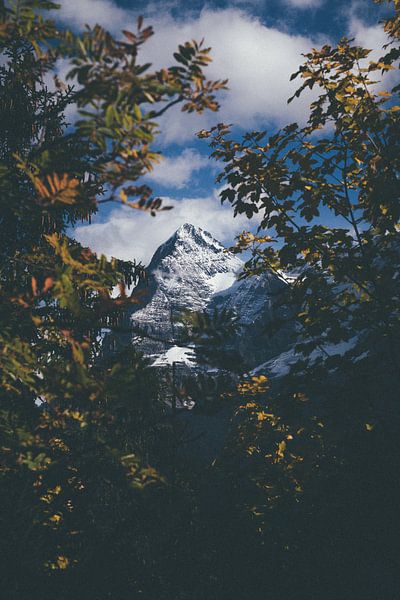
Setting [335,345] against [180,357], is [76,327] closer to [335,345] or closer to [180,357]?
[335,345]

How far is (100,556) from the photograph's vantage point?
2.73 metres

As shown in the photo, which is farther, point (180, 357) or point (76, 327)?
point (180, 357)

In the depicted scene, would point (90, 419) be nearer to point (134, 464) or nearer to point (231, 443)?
point (134, 464)

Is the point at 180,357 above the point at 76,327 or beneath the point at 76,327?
above

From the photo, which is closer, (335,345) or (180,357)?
(335,345)

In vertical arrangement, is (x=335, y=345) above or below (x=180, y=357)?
below

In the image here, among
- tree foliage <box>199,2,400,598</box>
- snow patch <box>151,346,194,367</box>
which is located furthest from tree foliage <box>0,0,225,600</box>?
tree foliage <box>199,2,400,598</box>

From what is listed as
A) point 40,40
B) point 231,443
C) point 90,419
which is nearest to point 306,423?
point 231,443

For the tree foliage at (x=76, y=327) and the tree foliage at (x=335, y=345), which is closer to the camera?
the tree foliage at (x=76, y=327)

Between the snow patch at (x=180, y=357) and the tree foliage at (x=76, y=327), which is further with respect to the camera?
the snow patch at (x=180, y=357)

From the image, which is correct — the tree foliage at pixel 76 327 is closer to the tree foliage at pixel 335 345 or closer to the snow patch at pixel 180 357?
the snow patch at pixel 180 357

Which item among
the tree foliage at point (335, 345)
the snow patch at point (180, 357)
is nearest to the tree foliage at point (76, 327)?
the snow patch at point (180, 357)

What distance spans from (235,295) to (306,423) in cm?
17362

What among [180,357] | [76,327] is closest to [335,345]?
[76,327]
